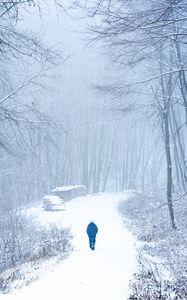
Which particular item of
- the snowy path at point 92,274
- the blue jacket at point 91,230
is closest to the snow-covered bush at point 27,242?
the snowy path at point 92,274

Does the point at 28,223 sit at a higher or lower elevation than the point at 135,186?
lower

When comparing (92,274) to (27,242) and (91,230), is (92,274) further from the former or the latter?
(27,242)

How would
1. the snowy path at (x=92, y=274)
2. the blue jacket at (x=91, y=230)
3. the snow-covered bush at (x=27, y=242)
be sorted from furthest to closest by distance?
the blue jacket at (x=91, y=230) → the snow-covered bush at (x=27, y=242) → the snowy path at (x=92, y=274)

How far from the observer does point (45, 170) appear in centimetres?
5091

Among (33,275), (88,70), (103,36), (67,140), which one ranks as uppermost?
(88,70)

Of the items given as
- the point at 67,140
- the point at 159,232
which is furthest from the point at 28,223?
the point at 67,140

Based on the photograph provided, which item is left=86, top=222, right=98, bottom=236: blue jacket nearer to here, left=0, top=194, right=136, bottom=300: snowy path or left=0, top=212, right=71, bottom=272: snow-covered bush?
left=0, top=194, right=136, bottom=300: snowy path

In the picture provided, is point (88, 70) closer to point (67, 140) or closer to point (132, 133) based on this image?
point (67, 140)

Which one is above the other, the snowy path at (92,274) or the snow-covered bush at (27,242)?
the snow-covered bush at (27,242)

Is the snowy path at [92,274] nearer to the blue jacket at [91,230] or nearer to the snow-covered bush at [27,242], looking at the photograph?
the blue jacket at [91,230]

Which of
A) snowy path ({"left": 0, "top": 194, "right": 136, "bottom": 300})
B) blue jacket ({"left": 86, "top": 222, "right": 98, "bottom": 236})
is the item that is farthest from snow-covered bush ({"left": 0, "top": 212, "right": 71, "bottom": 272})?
blue jacket ({"left": 86, "top": 222, "right": 98, "bottom": 236})

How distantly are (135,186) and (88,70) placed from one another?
17572mm

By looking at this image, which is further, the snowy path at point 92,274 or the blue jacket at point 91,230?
the blue jacket at point 91,230

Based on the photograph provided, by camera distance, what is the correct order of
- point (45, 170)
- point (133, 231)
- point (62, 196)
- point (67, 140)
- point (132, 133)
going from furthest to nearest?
point (132, 133)
point (67, 140)
point (45, 170)
point (62, 196)
point (133, 231)
